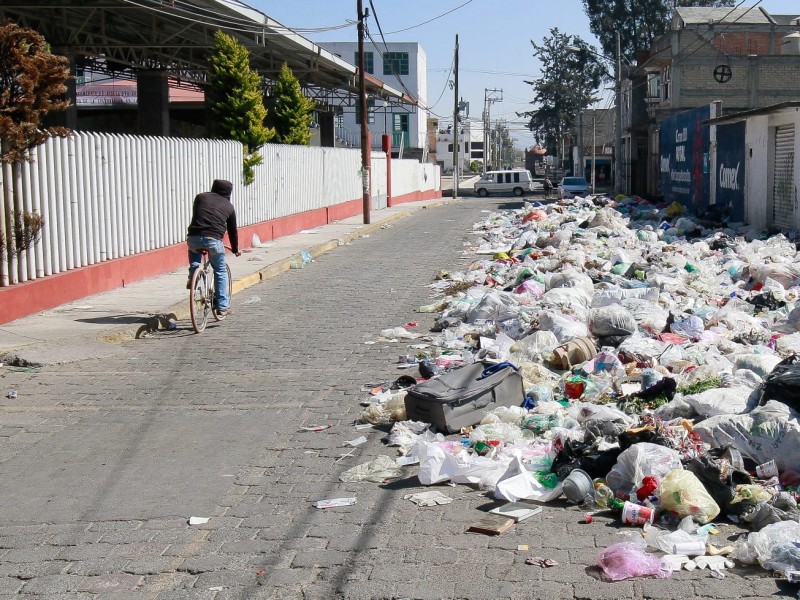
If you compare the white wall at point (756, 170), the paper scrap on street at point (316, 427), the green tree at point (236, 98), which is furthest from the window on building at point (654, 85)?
the paper scrap on street at point (316, 427)

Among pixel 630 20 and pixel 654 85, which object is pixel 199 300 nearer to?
pixel 654 85

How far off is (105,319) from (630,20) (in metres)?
74.5

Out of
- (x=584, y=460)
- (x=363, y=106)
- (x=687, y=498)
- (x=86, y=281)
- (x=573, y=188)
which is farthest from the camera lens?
(x=573, y=188)

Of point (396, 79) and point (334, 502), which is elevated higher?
point (396, 79)

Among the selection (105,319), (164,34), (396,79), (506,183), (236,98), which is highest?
(396,79)

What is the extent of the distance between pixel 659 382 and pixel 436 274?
1081cm

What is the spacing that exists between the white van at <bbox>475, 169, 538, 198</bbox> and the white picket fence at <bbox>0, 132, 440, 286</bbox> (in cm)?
4208

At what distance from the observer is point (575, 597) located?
4516 millimetres

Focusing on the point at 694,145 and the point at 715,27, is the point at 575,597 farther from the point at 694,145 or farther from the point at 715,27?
the point at 715,27

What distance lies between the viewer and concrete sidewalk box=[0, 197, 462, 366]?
1060cm

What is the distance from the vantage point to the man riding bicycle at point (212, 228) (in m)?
12.4

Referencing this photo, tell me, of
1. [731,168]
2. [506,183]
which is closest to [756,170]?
[731,168]

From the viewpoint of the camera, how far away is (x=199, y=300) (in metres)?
12.3

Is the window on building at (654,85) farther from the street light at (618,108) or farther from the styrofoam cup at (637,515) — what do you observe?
the styrofoam cup at (637,515)
